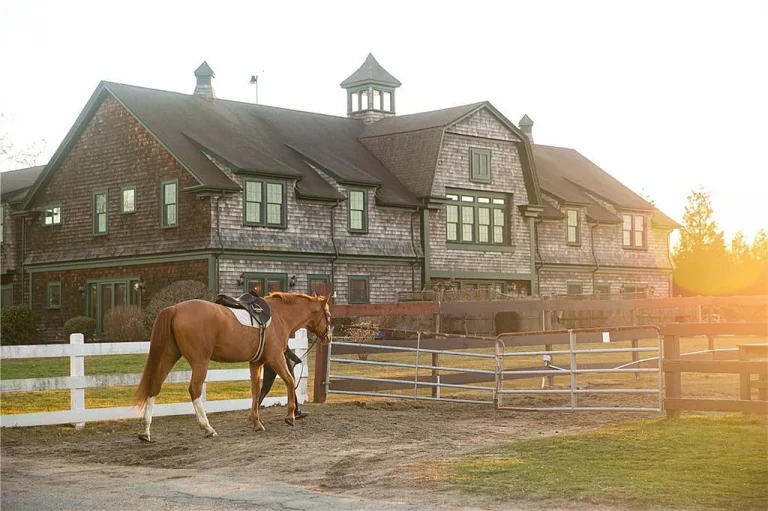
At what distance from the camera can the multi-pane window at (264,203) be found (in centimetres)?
3759

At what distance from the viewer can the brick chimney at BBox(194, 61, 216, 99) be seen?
44.3m

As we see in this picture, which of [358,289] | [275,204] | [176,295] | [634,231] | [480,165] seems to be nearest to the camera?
[176,295]

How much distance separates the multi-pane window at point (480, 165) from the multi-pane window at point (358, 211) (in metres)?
5.96

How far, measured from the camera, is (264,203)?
37969 millimetres

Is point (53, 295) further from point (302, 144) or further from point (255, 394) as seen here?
point (255, 394)

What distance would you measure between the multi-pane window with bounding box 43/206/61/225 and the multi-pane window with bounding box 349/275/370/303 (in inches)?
448

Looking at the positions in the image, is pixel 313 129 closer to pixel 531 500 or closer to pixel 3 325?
pixel 3 325

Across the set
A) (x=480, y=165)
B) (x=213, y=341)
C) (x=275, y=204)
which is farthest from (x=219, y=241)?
(x=213, y=341)

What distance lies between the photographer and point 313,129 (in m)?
46.0

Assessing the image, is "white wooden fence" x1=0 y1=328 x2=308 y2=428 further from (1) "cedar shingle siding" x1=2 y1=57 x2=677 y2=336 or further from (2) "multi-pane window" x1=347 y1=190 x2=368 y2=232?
(2) "multi-pane window" x1=347 y1=190 x2=368 y2=232

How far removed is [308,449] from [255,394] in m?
2.36

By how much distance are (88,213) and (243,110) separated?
7.38 meters

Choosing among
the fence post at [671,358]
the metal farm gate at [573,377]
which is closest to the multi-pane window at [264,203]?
the metal farm gate at [573,377]

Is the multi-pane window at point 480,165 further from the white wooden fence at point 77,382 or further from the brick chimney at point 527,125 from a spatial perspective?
the white wooden fence at point 77,382
